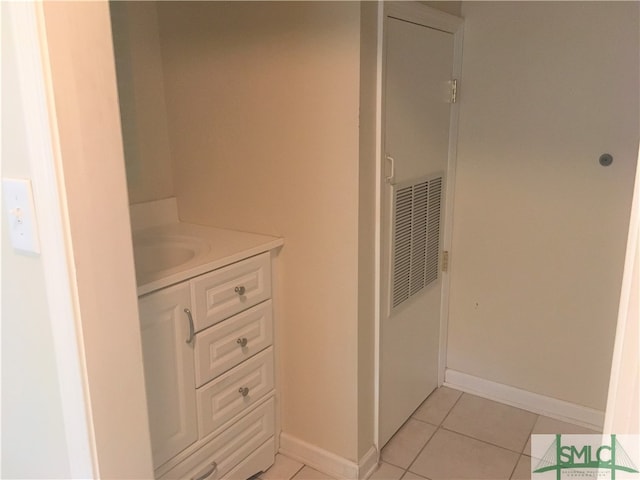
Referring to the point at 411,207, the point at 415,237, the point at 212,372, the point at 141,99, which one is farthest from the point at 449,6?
the point at 212,372

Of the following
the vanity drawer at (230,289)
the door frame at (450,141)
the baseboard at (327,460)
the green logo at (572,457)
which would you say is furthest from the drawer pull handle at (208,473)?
the green logo at (572,457)

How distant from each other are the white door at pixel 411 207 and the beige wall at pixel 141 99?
858 mm

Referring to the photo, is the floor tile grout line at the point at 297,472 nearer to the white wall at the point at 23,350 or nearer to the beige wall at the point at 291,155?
the beige wall at the point at 291,155

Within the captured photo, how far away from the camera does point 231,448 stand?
1850 millimetres

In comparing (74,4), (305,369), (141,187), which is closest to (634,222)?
(74,4)

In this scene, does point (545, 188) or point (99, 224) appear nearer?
point (99, 224)

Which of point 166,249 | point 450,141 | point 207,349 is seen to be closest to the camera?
point 207,349

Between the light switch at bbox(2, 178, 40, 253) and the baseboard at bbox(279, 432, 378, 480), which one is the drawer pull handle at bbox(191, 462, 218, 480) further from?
the light switch at bbox(2, 178, 40, 253)

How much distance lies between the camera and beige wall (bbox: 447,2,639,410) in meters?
2.01

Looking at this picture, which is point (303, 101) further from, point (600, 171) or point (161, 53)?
point (600, 171)

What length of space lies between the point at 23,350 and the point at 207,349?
630 mm

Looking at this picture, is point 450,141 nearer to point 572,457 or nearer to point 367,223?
point 367,223

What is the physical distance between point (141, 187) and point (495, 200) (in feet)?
4.63

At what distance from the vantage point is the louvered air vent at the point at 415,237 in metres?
2.02
